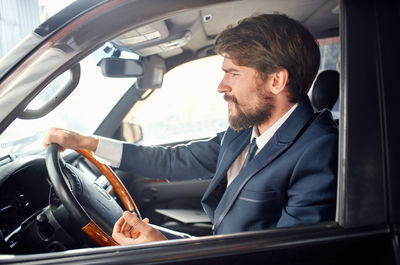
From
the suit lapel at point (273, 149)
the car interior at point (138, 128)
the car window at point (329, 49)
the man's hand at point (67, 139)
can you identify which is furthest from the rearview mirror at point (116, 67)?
the car window at point (329, 49)

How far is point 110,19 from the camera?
2.84 ft

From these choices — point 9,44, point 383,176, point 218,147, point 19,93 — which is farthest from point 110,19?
point 9,44

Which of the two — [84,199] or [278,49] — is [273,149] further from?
[84,199]

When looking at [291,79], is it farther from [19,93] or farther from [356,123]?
[19,93]

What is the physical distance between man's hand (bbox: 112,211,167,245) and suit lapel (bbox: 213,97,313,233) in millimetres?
294

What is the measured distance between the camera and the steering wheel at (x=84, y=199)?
1253 millimetres

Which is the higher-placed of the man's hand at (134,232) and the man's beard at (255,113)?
the man's beard at (255,113)

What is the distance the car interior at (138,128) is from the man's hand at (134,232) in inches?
6.4

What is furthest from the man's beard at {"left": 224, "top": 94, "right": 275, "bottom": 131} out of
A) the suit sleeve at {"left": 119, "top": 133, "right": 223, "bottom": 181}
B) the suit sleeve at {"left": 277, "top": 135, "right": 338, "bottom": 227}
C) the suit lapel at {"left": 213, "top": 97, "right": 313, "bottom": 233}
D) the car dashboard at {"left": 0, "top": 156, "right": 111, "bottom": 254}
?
the car dashboard at {"left": 0, "top": 156, "right": 111, "bottom": 254}

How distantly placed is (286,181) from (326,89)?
1116 mm

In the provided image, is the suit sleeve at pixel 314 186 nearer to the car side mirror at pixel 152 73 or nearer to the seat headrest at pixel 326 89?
the seat headrest at pixel 326 89

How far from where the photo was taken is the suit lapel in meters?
1.25

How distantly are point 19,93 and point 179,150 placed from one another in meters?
1.11

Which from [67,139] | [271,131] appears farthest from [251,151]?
[67,139]
